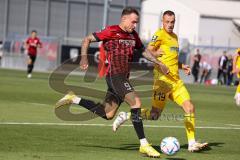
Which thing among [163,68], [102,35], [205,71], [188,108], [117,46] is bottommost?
[205,71]

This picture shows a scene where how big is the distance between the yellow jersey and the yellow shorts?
0.36 ft

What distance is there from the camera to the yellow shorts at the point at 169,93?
13.4 meters

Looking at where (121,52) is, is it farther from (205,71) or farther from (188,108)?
(205,71)

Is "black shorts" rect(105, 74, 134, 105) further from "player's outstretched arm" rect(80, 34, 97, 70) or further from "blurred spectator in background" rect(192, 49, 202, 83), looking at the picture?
"blurred spectator in background" rect(192, 49, 202, 83)

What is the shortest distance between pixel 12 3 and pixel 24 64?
14.5 meters

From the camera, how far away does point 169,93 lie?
1354cm

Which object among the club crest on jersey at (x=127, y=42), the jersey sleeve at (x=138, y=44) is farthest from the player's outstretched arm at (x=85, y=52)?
the jersey sleeve at (x=138, y=44)

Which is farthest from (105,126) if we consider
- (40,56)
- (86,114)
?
(40,56)

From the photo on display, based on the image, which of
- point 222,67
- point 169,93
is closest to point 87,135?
point 169,93

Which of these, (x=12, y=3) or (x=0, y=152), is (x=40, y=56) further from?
(x=0, y=152)

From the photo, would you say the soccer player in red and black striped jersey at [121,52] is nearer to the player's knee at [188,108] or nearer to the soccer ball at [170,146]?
the soccer ball at [170,146]

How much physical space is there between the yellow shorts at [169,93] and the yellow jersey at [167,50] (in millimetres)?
110

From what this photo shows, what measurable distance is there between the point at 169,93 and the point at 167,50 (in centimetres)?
81

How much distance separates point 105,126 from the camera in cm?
1608
